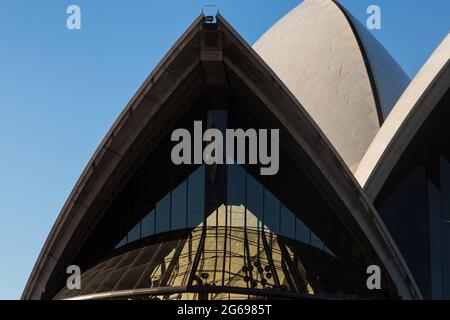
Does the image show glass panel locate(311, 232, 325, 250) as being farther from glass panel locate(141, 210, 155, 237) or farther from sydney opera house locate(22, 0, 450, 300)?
glass panel locate(141, 210, 155, 237)

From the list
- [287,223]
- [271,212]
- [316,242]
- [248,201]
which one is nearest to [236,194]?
[248,201]

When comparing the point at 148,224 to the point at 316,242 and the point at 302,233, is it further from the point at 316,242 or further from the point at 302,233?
the point at 316,242

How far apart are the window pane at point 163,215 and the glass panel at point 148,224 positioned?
142 mm

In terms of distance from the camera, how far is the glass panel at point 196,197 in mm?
22656

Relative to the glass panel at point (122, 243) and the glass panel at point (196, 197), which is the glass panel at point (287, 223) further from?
the glass panel at point (122, 243)

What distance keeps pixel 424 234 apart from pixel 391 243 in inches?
85.5

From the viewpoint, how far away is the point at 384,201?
82.2ft

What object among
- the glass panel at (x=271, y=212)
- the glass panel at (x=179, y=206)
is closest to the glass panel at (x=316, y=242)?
the glass panel at (x=271, y=212)

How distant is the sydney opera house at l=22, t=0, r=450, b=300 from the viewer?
2166 centimetres

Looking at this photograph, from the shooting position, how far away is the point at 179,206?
913 inches

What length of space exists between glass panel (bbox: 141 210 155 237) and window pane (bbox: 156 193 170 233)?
142mm

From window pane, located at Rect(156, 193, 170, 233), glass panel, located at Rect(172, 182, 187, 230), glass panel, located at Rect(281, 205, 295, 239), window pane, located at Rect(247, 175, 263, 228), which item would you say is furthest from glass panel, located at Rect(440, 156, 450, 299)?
window pane, located at Rect(156, 193, 170, 233)

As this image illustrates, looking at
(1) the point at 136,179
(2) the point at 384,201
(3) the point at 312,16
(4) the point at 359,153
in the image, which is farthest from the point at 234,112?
(3) the point at 312,16

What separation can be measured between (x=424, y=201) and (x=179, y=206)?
609 centimetres
